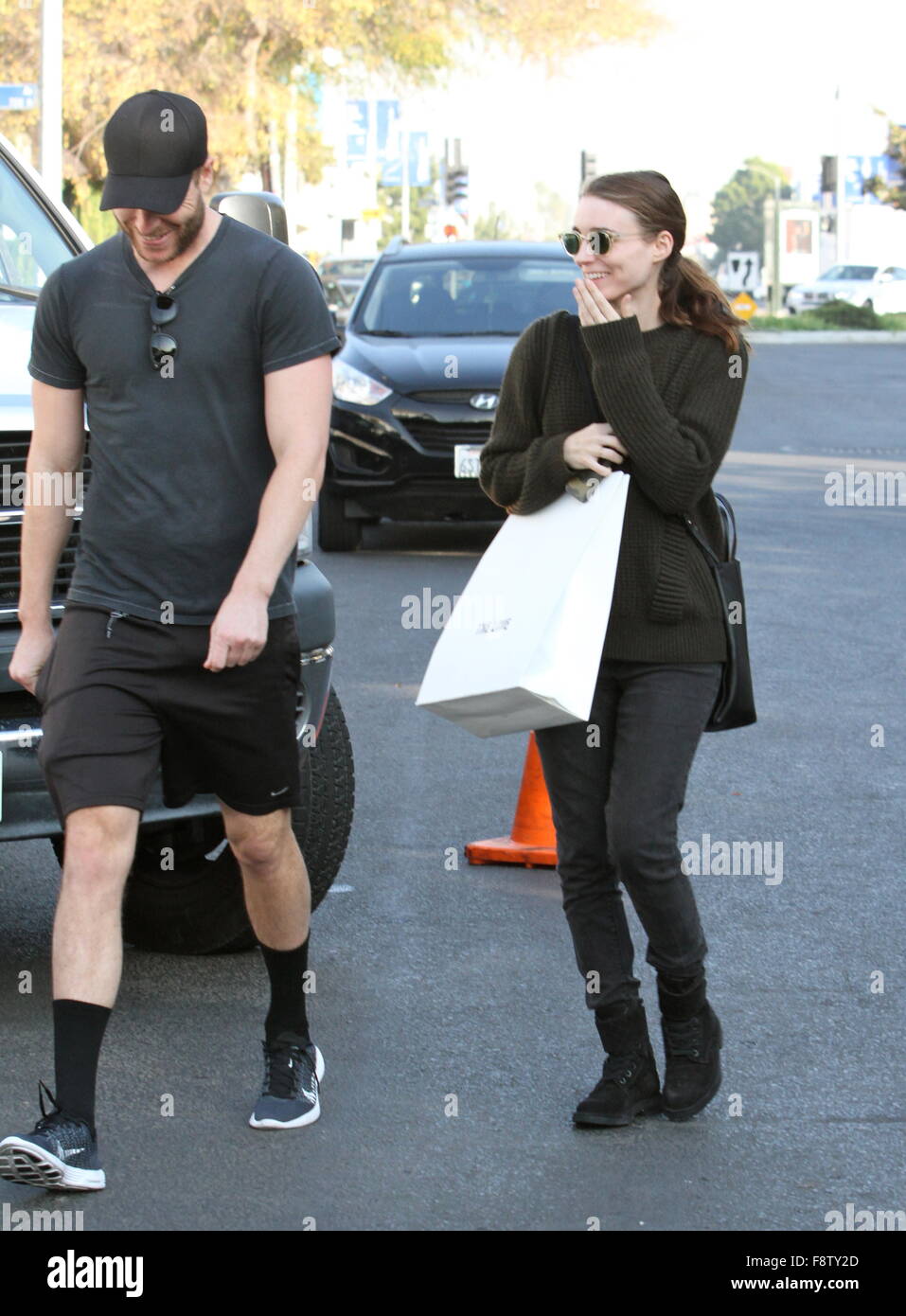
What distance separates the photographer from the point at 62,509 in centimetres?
412

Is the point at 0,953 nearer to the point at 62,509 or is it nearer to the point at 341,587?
the point at 62,509

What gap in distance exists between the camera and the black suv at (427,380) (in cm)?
1268

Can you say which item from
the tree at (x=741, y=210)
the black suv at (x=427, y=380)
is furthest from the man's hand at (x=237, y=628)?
the tree at (x=741, y=210)

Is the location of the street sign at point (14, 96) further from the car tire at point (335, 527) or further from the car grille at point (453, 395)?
the car grille at point (453, 395)

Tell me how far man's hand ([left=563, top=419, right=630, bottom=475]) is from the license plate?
843 centimetres

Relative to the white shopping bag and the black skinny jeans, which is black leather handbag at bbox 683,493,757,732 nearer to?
the black skinny jeans

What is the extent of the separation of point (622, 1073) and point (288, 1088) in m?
0.67

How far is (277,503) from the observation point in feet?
13.0

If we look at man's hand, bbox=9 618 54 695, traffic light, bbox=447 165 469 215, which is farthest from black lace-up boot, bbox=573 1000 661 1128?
traffic light, bbox=447 165 469 215

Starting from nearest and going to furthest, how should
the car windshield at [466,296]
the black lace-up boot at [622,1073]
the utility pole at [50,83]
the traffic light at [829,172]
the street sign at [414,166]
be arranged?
the black lace-up boot at [622,1073] → the car windshield at [466,296] → the utility pole at [50,83] → the street sign at [414,166] → the traffic light at [829,172]

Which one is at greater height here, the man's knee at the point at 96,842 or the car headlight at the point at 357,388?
the man's knee at the point at 96,842

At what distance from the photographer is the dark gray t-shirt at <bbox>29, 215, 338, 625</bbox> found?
3.96 metres

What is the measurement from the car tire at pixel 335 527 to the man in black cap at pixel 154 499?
9.09 m
